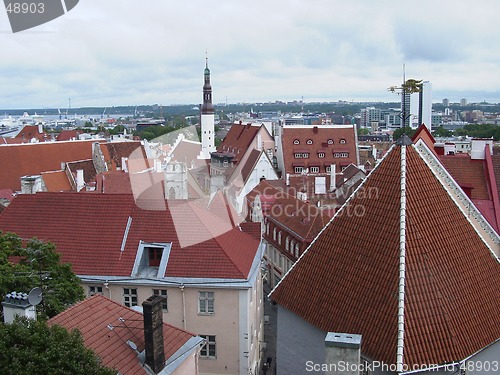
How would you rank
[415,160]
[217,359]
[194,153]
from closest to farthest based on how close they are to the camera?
[415,160] → [217,359] → [194,153]

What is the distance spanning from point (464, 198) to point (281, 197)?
84.3 feet

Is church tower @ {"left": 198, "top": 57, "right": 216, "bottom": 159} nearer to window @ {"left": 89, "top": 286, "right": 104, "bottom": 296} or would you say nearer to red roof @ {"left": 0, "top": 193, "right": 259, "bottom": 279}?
red roof @ {"left": 0, "top": 193, "right": 259, "bottom": 279}

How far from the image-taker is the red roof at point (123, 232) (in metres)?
24.6

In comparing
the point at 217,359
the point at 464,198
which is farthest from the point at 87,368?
the point at 464,198

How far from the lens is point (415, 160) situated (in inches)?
634

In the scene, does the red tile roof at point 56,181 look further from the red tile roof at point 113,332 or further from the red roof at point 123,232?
the red tile roof at point 113,332

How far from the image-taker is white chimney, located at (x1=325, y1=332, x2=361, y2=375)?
11953mm

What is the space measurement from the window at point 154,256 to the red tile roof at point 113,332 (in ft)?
26.1

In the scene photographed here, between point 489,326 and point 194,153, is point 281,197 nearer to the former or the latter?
point 489,326

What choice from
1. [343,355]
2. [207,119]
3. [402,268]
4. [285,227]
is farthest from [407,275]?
[207,119]

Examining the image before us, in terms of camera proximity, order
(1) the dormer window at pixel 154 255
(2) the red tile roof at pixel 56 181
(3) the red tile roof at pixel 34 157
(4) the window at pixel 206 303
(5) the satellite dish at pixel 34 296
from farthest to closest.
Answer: (3) the red tile roof at pixel 34 157
(2) the red tile roof at pixel 56 181
(1) the dormer window at pixel 154 255
(4) the window at pixel 206 303
(5) the satellite dish at pixel 34 296

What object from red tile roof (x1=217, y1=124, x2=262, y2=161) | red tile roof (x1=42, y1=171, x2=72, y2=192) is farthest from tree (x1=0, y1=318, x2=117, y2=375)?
red tile roof (x1=217, y1=124, x2=262, y2=161)

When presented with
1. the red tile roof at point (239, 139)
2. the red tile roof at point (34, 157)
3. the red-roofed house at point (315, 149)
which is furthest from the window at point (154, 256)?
the red tile roof at point (239, 139)

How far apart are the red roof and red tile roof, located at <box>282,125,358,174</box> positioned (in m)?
39.6
